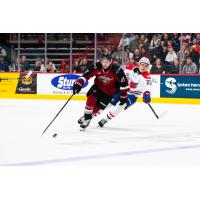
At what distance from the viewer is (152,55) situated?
10.5m

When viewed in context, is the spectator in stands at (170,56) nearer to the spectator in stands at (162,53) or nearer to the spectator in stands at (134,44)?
the spectator in stands at (162,53)

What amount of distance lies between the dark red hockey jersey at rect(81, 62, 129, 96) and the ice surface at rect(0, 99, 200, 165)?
57 cm

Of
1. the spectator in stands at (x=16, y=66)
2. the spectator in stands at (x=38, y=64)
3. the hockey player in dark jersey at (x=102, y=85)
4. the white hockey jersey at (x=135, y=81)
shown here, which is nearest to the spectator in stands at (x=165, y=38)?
the spectator in stands at (x=38, y=64)

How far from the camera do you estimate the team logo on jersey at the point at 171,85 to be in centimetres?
975

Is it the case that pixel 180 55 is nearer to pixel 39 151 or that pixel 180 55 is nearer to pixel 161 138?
pixel 161 138

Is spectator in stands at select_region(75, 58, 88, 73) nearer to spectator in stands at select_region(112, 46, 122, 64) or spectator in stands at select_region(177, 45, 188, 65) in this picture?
spectator in stands at select_region(112, 46, 122, 64)

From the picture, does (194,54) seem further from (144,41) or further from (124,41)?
(124,41)

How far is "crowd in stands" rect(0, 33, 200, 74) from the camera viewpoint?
33.0 ft

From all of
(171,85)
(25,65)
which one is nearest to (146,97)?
(171,85)

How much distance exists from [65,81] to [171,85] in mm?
2374

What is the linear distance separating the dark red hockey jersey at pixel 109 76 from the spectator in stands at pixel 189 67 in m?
4.56

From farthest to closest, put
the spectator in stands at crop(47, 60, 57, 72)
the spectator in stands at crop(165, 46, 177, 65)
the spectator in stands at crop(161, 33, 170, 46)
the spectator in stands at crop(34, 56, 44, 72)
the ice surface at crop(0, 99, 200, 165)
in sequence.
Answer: the spectator in stands at crop(34, 56, 44, 72)
the spectator in stands at crop(47, 60, 57, 72)
the spectator in stands at crop(161, 33, 170, 46)
the spectator in stands at crop(165, 46, 177, 65)
the ice surface at crop(0, 99, 200, 165)

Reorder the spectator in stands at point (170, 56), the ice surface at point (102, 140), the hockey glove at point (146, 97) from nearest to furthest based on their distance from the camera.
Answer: the ice surface at point (102, 140), the hockey glove at point (146, 97), the spectator in stands at point (170, 56)

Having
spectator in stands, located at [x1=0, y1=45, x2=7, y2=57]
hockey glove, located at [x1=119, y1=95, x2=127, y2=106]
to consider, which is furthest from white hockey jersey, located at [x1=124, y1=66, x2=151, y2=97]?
spectator in stands, located at [x1=0, y1=45, x2=7, y2=57]
